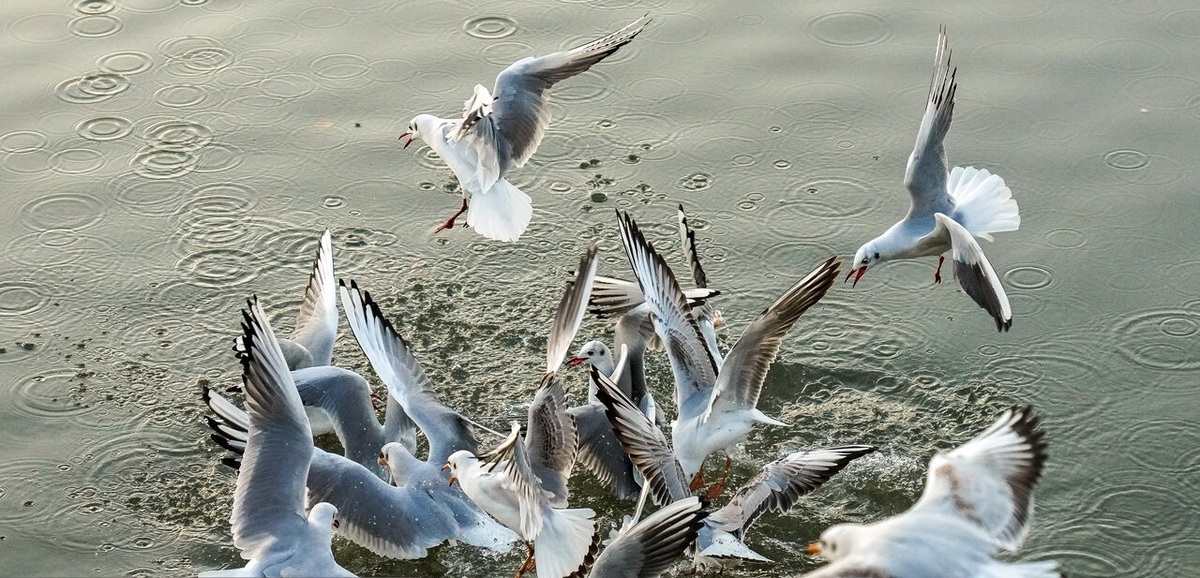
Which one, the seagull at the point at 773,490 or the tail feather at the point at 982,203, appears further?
the tail feather at the point at 982,203

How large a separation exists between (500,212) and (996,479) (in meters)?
3.24

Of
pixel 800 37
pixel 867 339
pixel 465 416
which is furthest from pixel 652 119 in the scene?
pixel 465 416

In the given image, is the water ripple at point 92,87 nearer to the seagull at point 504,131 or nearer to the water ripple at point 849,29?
the seagull at point 504,131

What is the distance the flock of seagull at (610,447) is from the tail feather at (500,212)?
1 centimetres

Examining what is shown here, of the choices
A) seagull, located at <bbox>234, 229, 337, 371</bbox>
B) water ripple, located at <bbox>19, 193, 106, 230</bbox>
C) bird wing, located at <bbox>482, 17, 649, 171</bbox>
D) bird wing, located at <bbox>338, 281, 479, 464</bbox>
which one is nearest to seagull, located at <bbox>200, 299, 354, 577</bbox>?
bird wing, located at <bbox>338, 281, 479, 464</bbox>

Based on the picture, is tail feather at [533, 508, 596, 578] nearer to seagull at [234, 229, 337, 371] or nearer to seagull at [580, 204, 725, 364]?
seagull at [580, 204, 725, 364]

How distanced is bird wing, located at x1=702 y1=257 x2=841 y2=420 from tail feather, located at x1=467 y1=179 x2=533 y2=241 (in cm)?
176

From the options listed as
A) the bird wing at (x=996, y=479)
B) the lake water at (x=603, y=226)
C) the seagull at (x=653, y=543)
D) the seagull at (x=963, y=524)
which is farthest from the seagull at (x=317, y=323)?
the bird wing at (x=996, y=479)

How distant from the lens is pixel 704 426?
18.6ft

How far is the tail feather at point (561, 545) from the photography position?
5094mm

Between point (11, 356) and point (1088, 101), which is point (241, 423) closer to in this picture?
point (11, 356)

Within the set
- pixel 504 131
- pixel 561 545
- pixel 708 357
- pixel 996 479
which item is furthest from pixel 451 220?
pixel 996 479

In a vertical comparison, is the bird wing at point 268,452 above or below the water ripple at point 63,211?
above

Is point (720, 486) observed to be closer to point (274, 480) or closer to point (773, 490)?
point (773, 490)
